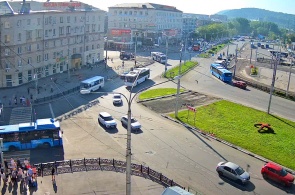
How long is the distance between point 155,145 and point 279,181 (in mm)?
11317

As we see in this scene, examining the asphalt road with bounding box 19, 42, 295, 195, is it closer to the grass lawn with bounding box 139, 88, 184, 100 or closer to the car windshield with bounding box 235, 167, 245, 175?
the car windshield with bounding box 235, 167, 245, 175

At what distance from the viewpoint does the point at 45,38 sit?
5616 centimetres

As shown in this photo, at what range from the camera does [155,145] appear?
31.6 meters

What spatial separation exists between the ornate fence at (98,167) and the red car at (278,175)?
7740 mm

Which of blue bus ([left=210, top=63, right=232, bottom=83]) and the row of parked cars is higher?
blue bus ([left=210, top=63, right=232, bottom=83])

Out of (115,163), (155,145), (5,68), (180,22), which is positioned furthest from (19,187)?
(180,22)

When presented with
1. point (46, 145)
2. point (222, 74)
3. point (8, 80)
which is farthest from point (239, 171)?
point (8, 80)

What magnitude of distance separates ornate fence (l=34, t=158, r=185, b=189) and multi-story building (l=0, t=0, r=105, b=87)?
23.8m

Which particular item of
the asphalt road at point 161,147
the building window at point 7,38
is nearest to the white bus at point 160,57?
the asphalt road at point 161,147

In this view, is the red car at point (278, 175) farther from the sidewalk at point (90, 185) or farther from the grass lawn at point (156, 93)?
the grass lawn at point (156, 93)

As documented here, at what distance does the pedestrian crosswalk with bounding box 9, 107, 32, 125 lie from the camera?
36116 millimetres

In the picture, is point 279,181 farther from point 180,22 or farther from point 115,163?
point 180,22

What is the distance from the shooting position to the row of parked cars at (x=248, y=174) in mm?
25469

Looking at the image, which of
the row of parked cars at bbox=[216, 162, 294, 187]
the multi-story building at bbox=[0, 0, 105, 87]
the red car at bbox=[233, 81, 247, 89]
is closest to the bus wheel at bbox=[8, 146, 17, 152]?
the row of parked cars at bbox=[216, 162, 294, 187]
